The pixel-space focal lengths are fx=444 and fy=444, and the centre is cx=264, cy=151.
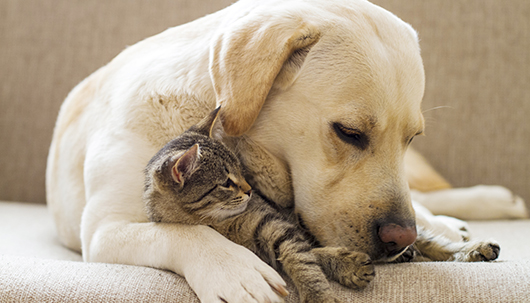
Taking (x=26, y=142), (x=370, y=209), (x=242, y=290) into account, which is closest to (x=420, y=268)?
(x=370, y=209)

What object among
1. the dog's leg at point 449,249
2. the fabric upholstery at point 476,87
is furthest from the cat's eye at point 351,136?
the fabric upholstery at point 476,87

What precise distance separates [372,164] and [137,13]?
1.74m

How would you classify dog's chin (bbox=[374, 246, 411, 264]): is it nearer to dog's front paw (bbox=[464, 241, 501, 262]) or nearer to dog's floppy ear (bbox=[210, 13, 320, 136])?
dog's front paw (bbox=[464, 241, 501, 262])

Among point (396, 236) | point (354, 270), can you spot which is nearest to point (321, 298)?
point (354, 270)

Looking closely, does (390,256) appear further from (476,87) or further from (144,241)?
(476,87)

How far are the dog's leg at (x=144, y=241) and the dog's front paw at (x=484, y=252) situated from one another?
0.53 metres

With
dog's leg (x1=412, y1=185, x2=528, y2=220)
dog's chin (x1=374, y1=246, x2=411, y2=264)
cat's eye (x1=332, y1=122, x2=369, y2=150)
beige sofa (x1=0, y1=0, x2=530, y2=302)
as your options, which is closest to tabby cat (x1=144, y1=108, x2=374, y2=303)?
dog's chin (x1=374, y1=246, x2=411, y2=264)

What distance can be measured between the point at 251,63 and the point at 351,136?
0.29 meters

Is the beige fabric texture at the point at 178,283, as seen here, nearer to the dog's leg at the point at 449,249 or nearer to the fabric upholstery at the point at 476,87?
the dog's leg at the point at 449,249

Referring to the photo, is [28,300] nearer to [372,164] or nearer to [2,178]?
[372,164]

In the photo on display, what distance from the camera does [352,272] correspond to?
896mm

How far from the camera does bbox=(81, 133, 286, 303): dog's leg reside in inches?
33.0

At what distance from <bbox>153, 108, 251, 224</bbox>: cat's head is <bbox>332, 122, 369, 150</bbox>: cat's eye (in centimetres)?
25

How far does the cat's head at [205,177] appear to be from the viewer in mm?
939
